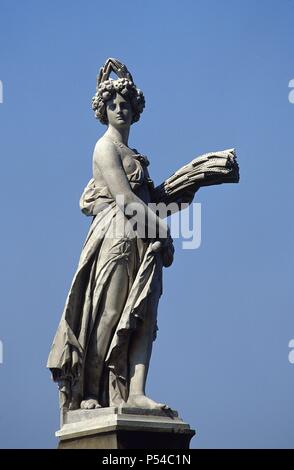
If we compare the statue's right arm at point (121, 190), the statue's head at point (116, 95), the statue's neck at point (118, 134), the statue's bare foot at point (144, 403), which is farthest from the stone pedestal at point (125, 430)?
the statue's head at point (116, 95)

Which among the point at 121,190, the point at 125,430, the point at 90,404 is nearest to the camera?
the point at 125,430

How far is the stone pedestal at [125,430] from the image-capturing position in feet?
45.3

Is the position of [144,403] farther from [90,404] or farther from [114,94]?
[114,94]

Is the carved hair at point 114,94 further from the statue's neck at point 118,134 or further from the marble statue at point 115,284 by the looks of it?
the statue's neck at point 118,134

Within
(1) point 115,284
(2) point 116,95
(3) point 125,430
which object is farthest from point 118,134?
(3) point 125,430

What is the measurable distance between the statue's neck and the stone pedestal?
3.82 metres

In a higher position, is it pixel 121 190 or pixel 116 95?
pixel 116 95

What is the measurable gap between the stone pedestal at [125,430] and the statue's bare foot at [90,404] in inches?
3.7

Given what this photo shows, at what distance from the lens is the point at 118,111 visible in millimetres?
Result: 15664

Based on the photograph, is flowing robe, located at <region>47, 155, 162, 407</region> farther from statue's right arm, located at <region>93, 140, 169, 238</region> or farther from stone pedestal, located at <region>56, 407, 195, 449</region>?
stone pedestal, located at <region>56, 407, 195, 449</region>

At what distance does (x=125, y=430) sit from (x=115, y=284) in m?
2.02

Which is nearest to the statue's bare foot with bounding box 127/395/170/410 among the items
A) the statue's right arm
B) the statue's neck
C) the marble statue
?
the marble statue
